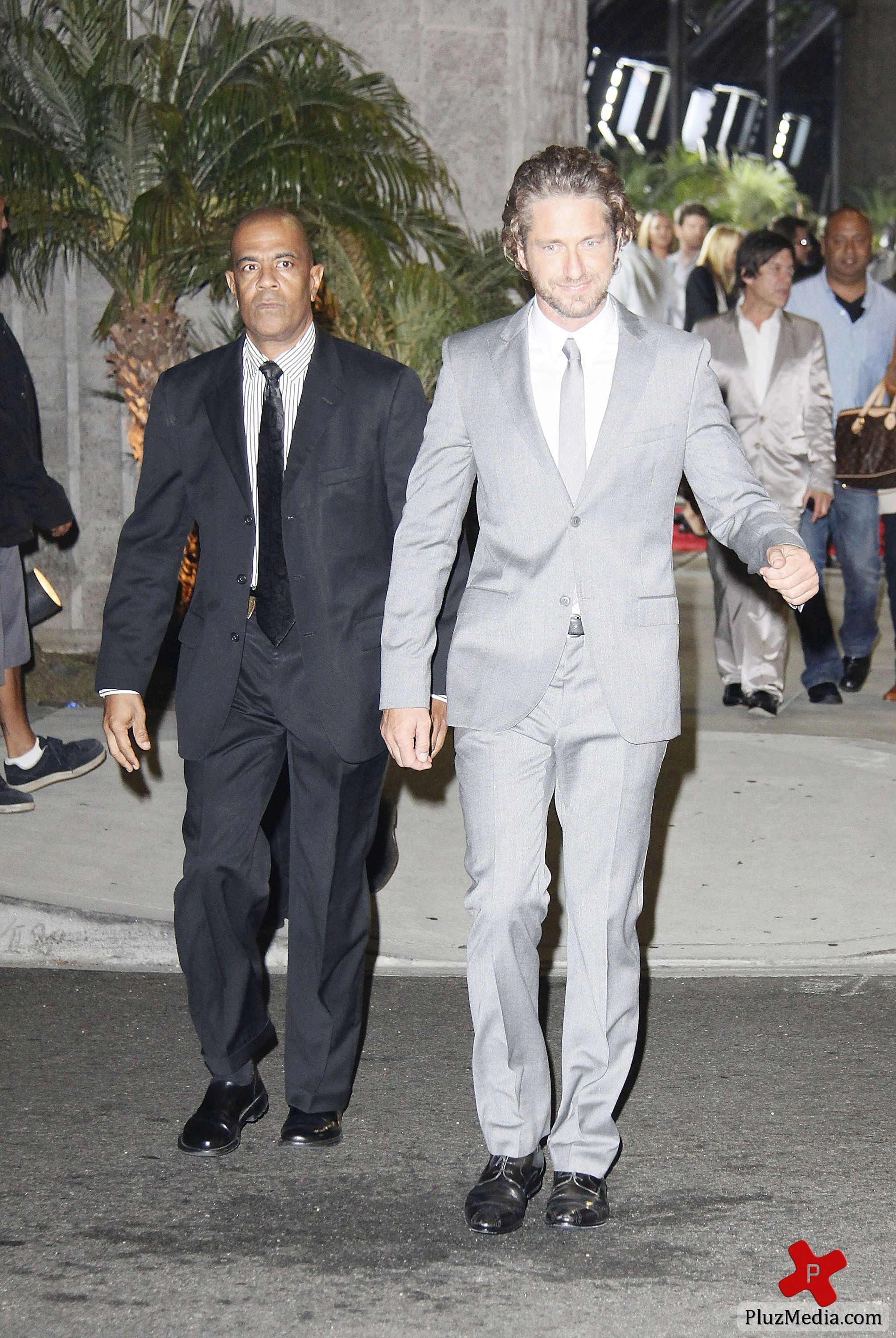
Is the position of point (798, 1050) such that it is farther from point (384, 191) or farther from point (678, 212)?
Result: point (678, 212)

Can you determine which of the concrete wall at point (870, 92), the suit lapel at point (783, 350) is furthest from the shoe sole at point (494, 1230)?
the concrete wall at point (870, 92)

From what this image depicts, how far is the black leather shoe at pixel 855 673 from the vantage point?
31.6 feet

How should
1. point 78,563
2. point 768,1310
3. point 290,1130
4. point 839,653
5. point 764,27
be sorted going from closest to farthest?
1. point 768,1310
2. point 290,1130
3. point 839,653
4. point 78,563
5. point 764,27

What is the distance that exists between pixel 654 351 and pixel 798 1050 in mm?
A: 2079

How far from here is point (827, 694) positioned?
9.28 m

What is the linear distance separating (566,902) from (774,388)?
202 inches

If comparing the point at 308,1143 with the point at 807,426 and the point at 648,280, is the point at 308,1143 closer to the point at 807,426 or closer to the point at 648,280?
the point at 807,426

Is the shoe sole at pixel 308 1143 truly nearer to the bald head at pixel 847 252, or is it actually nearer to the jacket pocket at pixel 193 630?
the jacket pocket at pixel 193 630

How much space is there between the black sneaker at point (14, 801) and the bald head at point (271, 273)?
334cm

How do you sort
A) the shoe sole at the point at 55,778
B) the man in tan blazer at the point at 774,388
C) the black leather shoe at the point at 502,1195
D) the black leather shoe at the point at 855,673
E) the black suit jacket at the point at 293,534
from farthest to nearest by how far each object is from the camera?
the black leather shoe at the point at 855,673
the man in tan blazer at the point at 774,388
the shoe sole at the point at 55,778
the black suit jacket at the point at 293,534
the black leather shoe at the point at 502,1195

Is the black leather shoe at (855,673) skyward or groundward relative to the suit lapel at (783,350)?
groundward

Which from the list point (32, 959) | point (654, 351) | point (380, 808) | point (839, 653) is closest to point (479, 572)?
point (654, 351)

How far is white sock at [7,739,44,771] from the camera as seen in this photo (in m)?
7.29

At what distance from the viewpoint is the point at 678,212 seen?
55.9 feet
